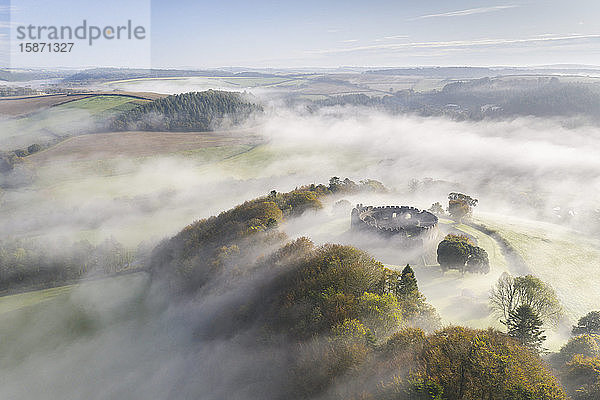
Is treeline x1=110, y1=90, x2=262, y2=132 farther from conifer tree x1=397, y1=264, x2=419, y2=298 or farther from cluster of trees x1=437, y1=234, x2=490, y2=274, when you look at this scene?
conifer tree x1=397, y1=264, x2=419, y2=298

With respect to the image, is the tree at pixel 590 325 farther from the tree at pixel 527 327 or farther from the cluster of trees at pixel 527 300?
the tree at pixel 527 327

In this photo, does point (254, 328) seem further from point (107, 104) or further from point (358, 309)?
point (107, 104)

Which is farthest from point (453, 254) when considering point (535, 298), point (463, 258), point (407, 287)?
point (407, 287)

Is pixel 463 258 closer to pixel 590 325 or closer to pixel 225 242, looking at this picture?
pixel 590 325

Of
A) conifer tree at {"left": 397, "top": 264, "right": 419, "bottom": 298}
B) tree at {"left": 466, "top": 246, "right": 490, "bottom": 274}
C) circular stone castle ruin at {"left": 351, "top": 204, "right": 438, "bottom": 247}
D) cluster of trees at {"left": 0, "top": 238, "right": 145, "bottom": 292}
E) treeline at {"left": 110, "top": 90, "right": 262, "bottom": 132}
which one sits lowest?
cluster of trees at {"left": 0, "top": 238, "right": 145, "bottom": 292}

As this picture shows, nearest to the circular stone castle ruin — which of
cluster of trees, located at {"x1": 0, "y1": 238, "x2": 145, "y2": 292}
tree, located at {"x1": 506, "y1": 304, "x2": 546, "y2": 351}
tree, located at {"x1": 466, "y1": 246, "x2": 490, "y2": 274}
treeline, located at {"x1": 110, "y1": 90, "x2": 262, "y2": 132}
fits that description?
tree, located at {"x1": 466, "y1": 246, "x2": 490, "y2": 274}

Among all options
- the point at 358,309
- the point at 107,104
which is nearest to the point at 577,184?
the point at 358,309
